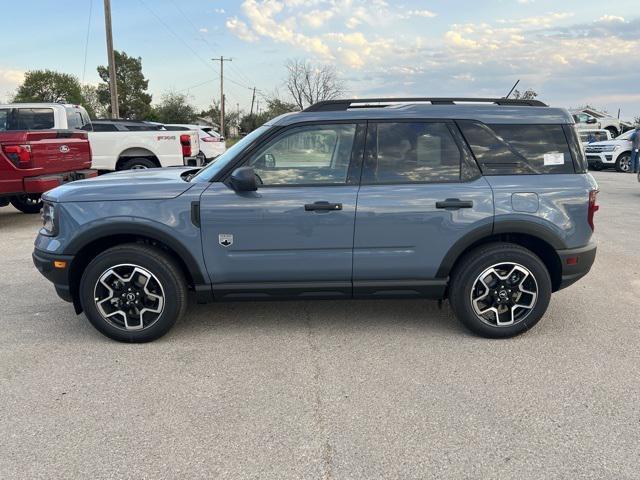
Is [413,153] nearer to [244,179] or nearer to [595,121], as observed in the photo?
[244,179]

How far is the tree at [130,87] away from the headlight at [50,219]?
81.9m

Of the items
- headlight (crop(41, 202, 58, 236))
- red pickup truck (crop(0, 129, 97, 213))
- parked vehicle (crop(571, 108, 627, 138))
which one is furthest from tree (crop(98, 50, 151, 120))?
headlight (crop(41, 202, 58, 236))

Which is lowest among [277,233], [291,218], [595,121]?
[277,233]

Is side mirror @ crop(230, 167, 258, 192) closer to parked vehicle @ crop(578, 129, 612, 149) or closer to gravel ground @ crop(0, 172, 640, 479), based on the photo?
gravel ground @ crop(0, 172, 640, 479)

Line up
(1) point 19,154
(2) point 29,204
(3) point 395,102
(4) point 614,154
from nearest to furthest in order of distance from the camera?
(3) point 395,102
(1) point 19,154
(2) point 29,204
(4) point 614,154

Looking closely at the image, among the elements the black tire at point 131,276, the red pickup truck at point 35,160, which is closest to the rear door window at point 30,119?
the red pickup truck at point 35,160

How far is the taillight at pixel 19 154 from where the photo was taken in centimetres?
755

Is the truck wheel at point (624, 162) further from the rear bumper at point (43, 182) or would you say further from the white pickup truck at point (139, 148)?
the rear bumper at point (43, 182)

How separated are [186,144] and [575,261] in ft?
31.6

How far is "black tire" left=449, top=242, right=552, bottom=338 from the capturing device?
12.7 ft

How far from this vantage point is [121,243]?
13.0ft

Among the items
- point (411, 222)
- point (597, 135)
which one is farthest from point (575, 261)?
point (597, 135)

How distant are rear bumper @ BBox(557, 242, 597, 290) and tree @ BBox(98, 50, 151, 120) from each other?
83.3 m

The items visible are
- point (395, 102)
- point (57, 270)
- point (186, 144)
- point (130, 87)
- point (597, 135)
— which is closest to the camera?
point (57, 270)
